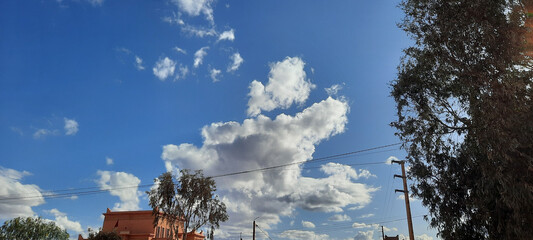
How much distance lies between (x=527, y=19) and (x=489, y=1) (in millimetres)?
1957

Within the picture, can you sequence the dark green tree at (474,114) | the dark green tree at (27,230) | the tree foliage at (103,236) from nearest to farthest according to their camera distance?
the dark green tree at (474,114)
the tree foliage at (103,236)
the dark green tree at (27,230)

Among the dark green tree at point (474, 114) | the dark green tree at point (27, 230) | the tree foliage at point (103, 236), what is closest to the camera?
the dark green tree at point (474, 114)

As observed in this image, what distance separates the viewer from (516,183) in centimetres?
1284

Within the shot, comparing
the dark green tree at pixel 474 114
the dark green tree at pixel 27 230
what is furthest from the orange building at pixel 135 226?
the dark green tree at pixel 474 114

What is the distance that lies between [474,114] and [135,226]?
52.3 m

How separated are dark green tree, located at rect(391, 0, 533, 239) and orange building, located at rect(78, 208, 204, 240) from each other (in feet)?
136

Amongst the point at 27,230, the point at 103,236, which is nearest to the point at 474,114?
the point at 103,236

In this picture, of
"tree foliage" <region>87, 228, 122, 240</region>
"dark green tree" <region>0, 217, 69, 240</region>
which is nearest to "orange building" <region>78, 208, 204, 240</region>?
"tree foliage" <region>87, 228, 122, 240</region>

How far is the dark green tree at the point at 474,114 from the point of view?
519 inches

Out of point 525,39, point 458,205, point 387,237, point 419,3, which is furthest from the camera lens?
point 387,237

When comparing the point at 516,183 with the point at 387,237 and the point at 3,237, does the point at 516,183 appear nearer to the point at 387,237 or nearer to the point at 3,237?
the point at 387,237

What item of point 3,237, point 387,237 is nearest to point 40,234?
point 3,237

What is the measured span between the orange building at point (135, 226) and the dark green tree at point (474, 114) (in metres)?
41.5

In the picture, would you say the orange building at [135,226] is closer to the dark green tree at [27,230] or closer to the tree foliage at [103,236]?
the tree foliage at [103,236]
